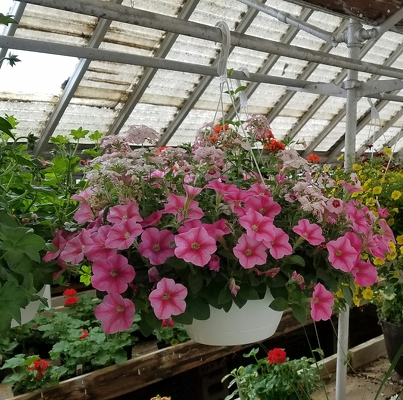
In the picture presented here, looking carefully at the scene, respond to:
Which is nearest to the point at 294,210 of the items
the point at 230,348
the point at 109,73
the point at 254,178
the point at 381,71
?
the point at 254,178

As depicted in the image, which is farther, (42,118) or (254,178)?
(42,118)

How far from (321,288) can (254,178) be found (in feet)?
0.76

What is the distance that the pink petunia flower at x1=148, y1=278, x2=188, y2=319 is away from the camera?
62 centimetres

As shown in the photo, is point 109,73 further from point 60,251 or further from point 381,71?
point 60,251

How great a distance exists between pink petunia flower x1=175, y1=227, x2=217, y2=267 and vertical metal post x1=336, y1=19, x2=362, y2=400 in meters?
0.80

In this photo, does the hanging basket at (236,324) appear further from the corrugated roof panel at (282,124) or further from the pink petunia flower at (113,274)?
the corrugated roof panel at (282,124)

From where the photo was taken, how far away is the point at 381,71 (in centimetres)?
120

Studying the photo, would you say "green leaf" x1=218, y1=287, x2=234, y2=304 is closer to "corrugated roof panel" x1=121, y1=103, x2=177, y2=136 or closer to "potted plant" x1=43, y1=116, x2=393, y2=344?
"potted plant" x1=43, y1=116, x2=393, y2=344

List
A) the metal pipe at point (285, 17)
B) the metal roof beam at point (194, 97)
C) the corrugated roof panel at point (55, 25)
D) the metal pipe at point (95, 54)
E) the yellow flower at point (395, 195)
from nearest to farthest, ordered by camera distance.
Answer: the metal pipe at point (95, 54), the metal pipe at point (285, 17), the yellow flower at point (395, 195), the corrugated roof panel at point (55, 25), the metal roof beam at point (194, 97)

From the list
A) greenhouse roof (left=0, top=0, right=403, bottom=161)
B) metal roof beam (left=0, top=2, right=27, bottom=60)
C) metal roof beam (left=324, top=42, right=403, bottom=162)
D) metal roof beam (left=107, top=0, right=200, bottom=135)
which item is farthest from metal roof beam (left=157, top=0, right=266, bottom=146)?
metal roof beam (left=324, top=42, right=403, bottom=162)

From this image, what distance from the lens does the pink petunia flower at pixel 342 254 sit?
697 millimetres

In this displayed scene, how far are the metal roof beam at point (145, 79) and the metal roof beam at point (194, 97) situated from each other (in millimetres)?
439

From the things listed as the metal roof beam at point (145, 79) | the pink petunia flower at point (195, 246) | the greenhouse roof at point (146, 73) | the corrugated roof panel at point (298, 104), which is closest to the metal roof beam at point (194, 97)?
the greenhouse roof at point (146, 73)

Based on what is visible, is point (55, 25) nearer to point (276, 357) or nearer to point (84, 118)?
point (84, 118)
